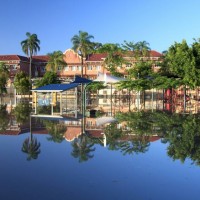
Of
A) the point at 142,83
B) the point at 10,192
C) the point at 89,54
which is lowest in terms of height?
the point at 10,192

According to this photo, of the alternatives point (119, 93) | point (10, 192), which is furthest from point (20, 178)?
point (119, 93)

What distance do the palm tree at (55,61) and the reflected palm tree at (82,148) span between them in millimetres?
Result: 49404

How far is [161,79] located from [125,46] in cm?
2305

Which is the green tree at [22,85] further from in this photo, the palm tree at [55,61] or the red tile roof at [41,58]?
the red tile roof at [41,58]

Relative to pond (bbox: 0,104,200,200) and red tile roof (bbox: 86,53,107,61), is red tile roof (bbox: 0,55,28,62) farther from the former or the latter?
pond (bbox: 0,104,200,200)

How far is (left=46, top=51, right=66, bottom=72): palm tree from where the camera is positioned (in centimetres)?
6352

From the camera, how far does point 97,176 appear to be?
335 inches

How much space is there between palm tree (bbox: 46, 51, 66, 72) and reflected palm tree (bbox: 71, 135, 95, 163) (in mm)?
49404

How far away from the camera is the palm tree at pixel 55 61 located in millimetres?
63522

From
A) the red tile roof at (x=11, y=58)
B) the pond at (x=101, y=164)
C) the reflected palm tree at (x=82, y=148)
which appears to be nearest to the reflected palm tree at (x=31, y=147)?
the pond at (x=101, y=164)

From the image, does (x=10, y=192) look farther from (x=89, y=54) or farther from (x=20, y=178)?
(x=89, y=54)

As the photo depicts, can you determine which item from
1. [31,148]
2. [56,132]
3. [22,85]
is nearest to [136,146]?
[31,148]

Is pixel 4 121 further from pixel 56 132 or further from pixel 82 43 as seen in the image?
pixel 82 43

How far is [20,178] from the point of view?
27.1ft
